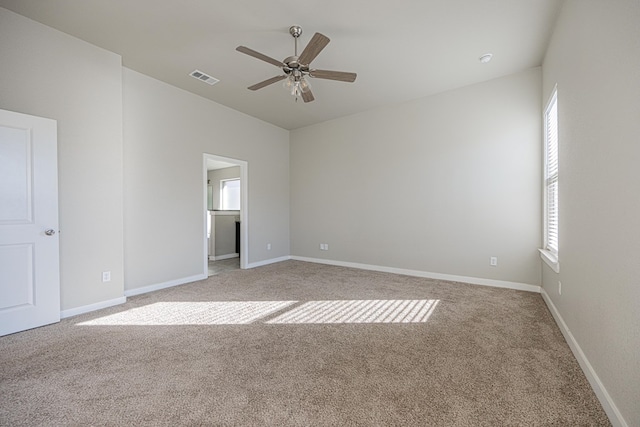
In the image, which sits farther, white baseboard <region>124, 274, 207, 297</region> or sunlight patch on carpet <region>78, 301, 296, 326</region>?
white baseboard <region>124, 274, 207, 297</region>

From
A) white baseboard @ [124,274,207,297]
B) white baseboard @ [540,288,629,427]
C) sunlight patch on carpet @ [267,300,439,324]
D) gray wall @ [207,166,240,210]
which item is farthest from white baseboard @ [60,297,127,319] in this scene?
gray wall @ [207,166,240,210]

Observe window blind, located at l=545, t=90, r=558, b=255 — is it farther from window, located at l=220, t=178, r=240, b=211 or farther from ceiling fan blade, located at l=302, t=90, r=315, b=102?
window, located at l=220, t=178, r=240, b=211

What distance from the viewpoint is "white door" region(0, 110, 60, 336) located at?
2.44 meters

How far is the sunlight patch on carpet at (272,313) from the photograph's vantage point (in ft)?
8.98

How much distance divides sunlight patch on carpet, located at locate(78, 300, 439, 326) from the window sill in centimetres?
121

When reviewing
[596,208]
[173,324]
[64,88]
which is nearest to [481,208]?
[596,208]

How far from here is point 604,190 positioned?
1.62 metres

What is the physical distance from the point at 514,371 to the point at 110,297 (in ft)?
13.1

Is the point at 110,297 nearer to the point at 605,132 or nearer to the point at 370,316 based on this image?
the point at 370,316

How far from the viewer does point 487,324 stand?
2.63m

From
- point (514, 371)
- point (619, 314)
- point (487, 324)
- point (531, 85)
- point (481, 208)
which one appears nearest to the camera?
point (619, 314)

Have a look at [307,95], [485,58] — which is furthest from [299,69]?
[485,58]

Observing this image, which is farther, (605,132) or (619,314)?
(605,132)

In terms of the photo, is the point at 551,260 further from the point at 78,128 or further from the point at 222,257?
the point at 222,257
